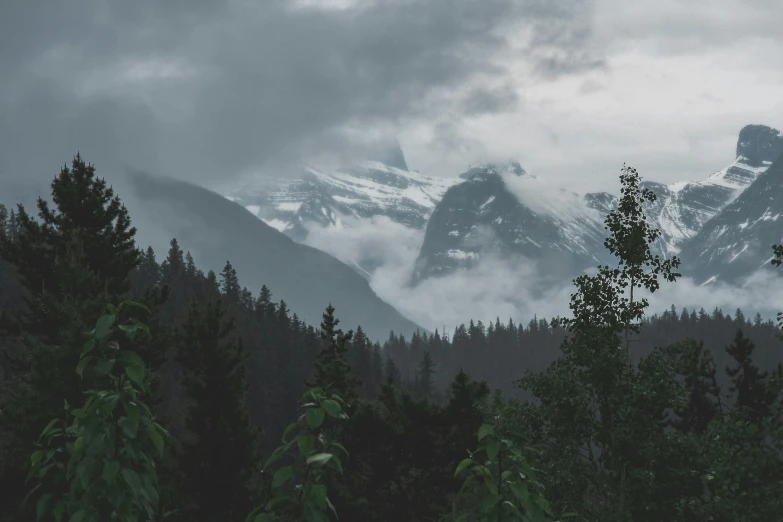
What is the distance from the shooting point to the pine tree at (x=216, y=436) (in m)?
36.6

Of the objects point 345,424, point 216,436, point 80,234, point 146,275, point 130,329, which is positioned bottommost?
point 216,436

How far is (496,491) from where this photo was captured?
6.25 meters

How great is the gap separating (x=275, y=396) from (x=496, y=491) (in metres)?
130

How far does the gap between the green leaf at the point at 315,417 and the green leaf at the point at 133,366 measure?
4.32 feet

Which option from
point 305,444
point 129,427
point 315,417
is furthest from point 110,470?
point 315,417

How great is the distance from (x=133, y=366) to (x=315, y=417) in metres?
1.49

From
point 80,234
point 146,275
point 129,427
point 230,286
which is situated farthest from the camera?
point 230,286

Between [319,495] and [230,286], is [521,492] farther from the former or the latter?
[230,286]

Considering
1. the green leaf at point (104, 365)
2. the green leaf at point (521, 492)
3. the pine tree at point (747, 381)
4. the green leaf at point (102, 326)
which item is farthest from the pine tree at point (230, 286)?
the green leaf at point (521, 492)

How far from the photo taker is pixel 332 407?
5676 millimetres

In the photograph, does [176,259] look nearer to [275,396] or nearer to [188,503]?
[275,396]

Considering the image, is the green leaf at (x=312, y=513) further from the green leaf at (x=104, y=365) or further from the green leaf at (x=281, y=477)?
the green leaf at (x=104, y=365)

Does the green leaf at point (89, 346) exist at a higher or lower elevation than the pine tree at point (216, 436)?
higher

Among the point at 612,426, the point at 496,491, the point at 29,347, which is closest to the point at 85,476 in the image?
the point at 496,491
